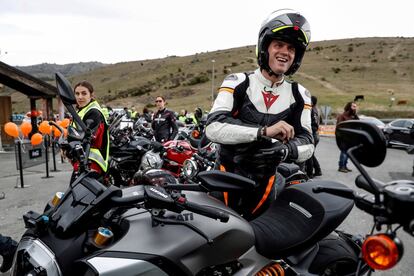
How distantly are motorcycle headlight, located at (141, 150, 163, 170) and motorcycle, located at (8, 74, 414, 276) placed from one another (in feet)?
15.6

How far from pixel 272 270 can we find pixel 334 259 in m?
0.49

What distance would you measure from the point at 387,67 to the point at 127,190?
232 ft

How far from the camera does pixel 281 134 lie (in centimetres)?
234

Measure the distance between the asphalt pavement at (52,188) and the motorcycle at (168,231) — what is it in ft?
8.18

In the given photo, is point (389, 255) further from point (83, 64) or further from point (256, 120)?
point (83, 64)

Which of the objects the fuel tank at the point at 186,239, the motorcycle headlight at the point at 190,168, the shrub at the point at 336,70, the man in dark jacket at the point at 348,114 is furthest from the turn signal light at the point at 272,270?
the shrub at the point at 336,70

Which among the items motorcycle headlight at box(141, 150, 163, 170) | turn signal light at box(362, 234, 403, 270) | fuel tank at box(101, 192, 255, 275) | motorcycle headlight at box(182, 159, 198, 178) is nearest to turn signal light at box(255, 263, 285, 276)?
fuel tank at box(101, 192, 255, 275)

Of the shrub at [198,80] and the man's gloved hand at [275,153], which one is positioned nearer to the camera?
the man's gloved hand at [275,153]

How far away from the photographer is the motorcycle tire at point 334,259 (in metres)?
2.24

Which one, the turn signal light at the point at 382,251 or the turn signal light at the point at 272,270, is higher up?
the turn signal light at the point at 382,251

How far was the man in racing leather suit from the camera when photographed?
99.4 inches

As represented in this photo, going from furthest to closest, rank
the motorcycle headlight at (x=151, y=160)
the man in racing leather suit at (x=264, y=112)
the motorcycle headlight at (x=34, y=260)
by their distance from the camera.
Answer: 1. the motorcycle headlight at (x=151, y=160)
2. the man in racing leather suit at (x=264, y=112)
3. the motorcycle headlight at (x=34, y=260)

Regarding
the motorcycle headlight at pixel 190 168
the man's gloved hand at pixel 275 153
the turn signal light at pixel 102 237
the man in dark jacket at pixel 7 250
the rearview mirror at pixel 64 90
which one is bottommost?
the man in dark jacket at pixel 7 250

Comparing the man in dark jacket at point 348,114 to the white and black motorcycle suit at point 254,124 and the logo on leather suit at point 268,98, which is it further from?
the logo on leather suit at point 268,98
